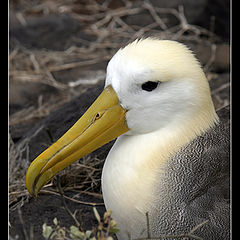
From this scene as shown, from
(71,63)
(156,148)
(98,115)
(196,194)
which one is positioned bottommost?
(71,63)

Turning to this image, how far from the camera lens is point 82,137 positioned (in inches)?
98.0

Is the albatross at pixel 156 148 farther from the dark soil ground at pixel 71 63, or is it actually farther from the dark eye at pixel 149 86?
the dark soil ground at pixel 71 63

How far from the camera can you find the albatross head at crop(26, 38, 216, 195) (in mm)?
2393

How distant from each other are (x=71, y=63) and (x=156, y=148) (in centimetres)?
301

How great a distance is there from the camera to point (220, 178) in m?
2.51

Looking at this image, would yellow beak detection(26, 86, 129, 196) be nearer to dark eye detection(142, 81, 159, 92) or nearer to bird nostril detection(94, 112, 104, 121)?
bird nostril detection(94, 112, 104, 121)

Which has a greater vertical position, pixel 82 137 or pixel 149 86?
pixel 149 86

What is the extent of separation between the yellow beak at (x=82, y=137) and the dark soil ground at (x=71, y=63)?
50 cm

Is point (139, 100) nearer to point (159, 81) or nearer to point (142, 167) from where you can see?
point (159, 81)

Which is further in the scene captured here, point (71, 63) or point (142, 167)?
point (71, 63)

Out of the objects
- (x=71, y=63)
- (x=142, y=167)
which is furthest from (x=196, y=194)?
(x=71, y=63)

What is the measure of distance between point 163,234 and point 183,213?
13 cm

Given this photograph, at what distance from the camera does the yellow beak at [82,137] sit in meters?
2.46

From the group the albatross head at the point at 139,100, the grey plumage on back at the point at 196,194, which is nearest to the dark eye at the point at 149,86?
the albatross head at the point at 139,100
